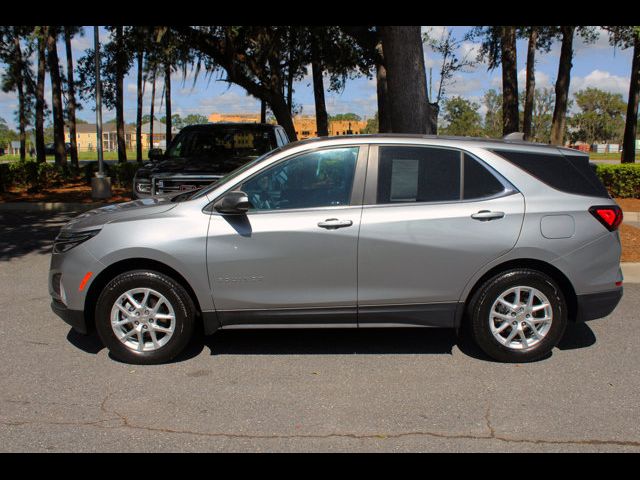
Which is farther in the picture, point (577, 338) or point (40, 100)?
point (40, 100)

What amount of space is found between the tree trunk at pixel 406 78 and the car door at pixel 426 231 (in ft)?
17.2

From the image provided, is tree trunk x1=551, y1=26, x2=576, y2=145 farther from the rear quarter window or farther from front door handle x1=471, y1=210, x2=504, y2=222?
A: front door handle x1=471, y1=210, x2=504, y2=222

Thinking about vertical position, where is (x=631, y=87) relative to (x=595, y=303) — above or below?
above

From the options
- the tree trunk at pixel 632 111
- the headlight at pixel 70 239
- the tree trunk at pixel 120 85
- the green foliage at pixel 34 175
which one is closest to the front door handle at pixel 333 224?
the headlight at pixel 70 239

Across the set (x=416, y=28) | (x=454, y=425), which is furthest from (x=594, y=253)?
(x=416, y=28)

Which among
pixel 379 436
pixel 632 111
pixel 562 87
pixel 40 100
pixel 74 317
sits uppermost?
pixel 562 87

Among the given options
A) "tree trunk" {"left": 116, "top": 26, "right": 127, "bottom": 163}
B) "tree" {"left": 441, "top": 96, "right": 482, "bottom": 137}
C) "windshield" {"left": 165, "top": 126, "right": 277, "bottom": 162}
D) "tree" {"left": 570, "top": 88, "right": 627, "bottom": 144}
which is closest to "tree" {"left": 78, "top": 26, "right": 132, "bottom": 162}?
"tree trunk" {"left": 116, "top": 26, "right": 127, "bottom": 163}

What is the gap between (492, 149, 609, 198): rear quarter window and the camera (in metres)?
4.74

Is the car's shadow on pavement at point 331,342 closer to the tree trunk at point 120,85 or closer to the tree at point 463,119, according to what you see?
the tree trunk at point 120,85

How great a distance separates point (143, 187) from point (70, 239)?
4063mm

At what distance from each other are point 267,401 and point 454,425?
126 cm

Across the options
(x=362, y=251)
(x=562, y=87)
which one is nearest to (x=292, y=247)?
(x=362, y=251)

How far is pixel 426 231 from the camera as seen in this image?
455 centimetres

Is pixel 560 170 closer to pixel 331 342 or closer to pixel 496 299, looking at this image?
pixel 496 299
